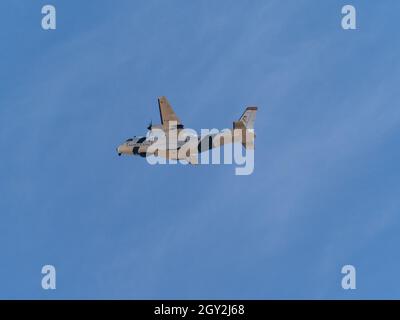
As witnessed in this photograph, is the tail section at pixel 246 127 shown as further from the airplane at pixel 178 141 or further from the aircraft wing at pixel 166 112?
the aircraft wing at pixel 166 112

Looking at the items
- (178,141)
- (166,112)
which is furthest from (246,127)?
(166,112)

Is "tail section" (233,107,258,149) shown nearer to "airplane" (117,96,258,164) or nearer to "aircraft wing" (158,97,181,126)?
"airplane" (117,96,258,164)

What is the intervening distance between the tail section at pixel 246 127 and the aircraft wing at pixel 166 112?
29.4ft

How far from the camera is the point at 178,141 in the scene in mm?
110750

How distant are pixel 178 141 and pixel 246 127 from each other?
9175 mm

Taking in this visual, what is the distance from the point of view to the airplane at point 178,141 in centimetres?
10838

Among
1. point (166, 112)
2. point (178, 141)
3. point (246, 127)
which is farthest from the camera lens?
point (166, 112)

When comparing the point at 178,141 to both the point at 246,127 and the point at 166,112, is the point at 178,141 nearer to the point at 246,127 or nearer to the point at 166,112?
the point at 166,112

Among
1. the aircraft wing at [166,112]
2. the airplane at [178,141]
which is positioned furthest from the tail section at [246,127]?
the aircraft wing at [166,112]

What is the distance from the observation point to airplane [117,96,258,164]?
108375mm
